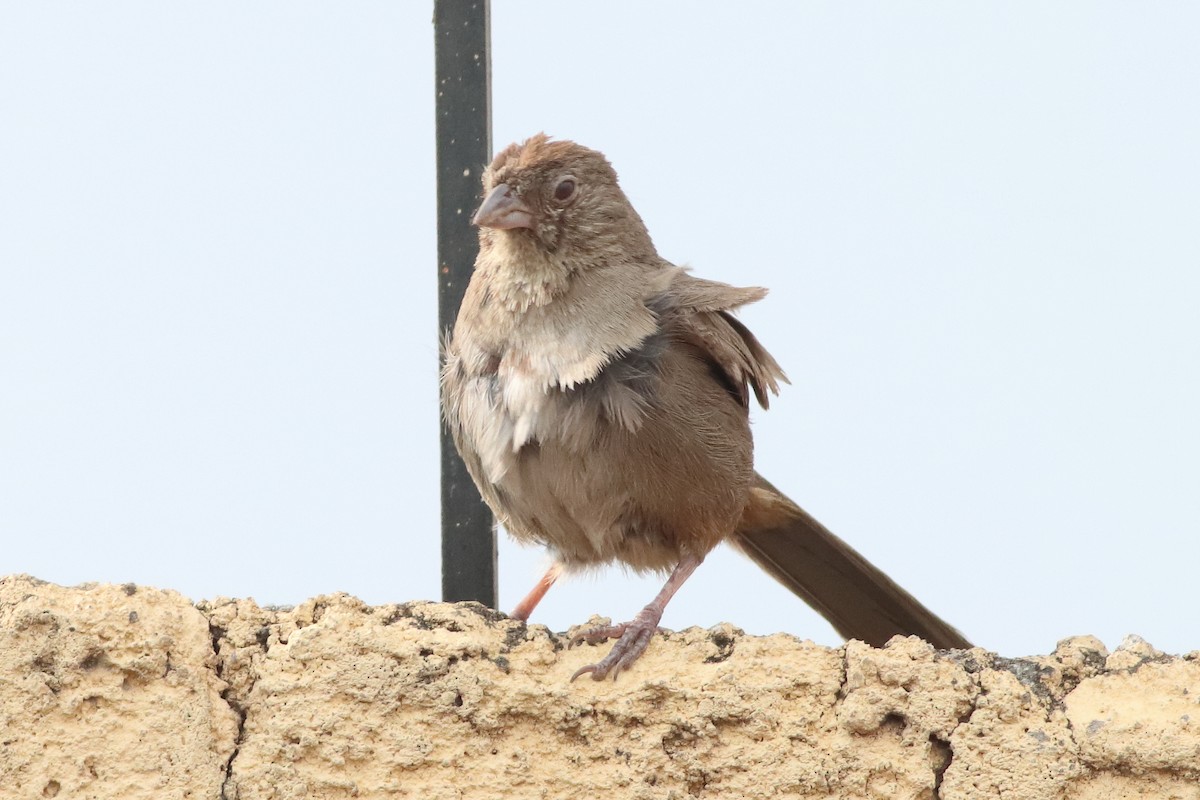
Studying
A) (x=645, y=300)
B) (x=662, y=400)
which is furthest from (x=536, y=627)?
(x=645, y=300)

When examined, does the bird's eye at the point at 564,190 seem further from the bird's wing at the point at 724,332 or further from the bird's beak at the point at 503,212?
the bird's wing at the point at 724,332

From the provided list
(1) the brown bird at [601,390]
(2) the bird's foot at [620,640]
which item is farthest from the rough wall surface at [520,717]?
(1) the brown bird at [601,390]

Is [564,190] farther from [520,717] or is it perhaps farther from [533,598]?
[520,717]

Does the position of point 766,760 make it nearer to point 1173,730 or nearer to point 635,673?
point 635,673

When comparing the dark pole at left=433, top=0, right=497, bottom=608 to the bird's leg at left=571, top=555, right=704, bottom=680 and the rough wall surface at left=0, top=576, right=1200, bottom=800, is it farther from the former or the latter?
the rough wall surface at left=0, top=576, right=1200, bottom=800

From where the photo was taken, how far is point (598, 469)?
409cm

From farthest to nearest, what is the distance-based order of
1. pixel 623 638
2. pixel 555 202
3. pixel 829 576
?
pixel 829 576 → pixel 555 202 → pixel 623 638

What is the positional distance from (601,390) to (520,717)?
1.14 m

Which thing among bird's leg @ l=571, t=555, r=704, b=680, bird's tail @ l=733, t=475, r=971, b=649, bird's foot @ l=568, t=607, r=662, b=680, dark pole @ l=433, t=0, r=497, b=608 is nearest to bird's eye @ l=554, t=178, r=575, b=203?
dark pole @ l=433, t=0, r=497, b=608

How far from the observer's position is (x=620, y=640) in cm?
334

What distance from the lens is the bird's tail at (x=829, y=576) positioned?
14.9ft

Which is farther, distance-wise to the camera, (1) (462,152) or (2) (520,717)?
(1) (462,152)

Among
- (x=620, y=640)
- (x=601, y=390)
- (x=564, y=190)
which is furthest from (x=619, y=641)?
(x=564, y=190)

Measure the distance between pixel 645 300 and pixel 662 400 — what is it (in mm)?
317
